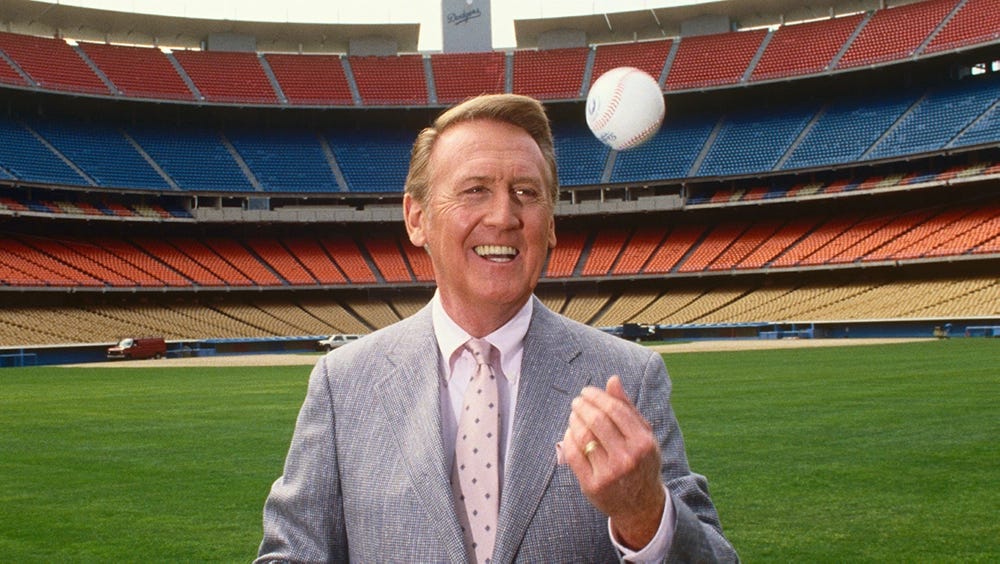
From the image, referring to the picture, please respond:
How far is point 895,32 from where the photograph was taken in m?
52.1

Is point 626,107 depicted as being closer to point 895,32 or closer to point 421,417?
point 421,417

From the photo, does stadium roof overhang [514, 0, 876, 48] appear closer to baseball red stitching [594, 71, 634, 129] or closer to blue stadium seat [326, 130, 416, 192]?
blue stadium seat [326, 130, 416, 192]

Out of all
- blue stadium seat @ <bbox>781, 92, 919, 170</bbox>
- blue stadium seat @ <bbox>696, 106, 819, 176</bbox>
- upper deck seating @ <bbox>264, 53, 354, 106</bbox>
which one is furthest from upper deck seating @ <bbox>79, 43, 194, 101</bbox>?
blue stadium seat @ <bbox>781, 92, 919, 170</bbox>

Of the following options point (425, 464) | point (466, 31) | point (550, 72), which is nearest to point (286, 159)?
point (466, 31)

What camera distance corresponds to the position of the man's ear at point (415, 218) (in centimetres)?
309

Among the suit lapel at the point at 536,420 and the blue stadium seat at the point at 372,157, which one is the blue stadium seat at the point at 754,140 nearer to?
the blue stadium seat at the point at 372,157

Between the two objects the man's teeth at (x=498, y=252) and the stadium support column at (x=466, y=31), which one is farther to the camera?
the stadium support column at (x=466, y=31)

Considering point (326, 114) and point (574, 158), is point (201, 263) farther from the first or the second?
point (574, 158)

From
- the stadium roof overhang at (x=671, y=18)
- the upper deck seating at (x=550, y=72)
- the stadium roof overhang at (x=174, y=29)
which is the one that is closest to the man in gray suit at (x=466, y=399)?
the upper deck seating at (x=550, y=72)

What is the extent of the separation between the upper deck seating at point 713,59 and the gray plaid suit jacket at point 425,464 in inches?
2107

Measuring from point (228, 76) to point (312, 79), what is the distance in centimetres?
502

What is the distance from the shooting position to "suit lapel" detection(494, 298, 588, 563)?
2639mm

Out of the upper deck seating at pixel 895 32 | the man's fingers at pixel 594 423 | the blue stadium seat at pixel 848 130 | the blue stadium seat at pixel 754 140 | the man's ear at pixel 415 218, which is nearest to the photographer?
the man's fingers at pixel 594 423

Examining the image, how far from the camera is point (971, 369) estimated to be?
766 inches
